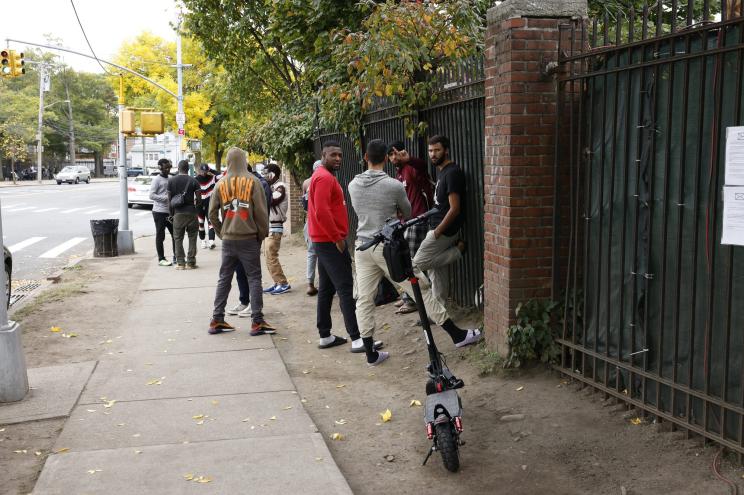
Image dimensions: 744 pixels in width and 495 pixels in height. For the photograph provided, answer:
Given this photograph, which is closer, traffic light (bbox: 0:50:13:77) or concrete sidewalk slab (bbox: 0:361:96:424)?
concrete sidewalk slab (bbox: 0:361:96:424)

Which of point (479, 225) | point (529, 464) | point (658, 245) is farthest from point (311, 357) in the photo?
point (658, 245)

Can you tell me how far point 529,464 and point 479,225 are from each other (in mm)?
3036

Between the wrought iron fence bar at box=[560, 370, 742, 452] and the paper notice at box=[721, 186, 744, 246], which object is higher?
the paper notice at box=[721, 186, 744, 246]

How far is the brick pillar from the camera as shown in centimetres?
560

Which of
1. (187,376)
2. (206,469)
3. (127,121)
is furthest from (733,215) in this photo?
(127,121)

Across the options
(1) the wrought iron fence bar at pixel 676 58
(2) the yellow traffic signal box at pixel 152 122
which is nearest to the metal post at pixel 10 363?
(1) the wrought iron fence bar at pixel 676 58

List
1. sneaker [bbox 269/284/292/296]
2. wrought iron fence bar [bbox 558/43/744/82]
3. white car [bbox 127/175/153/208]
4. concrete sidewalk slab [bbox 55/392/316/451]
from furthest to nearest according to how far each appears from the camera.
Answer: white car [bbox 127/175/153/208]
sneaker [bbox 269/284/292/296]
concrete sidewalk slab [bbox 55/392/316/451]
wrought iron fence bar [bbox 558/43/744/82]

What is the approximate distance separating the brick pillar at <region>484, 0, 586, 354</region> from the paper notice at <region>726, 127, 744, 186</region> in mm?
1869

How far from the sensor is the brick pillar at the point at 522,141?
18.4 feet

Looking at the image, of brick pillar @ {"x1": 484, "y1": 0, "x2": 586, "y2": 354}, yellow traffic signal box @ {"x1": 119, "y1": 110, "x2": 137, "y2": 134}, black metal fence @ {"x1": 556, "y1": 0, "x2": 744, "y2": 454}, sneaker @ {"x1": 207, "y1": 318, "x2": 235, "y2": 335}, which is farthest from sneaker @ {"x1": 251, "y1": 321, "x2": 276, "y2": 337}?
yellow traffic signal box @ {"x1": 119, "y1": 110, "x2": 137, "y2": 134}

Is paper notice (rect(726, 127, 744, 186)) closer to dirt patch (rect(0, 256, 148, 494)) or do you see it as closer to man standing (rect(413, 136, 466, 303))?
man standing (rect(413, 136, 466, 303))

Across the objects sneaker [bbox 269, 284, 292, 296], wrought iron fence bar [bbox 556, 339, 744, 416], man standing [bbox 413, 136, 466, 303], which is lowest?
sneaker [bbox 269, 284, 292, 296]

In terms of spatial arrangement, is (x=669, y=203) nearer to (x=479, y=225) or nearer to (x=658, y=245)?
(x=658, y=245)

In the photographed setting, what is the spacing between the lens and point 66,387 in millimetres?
6199
